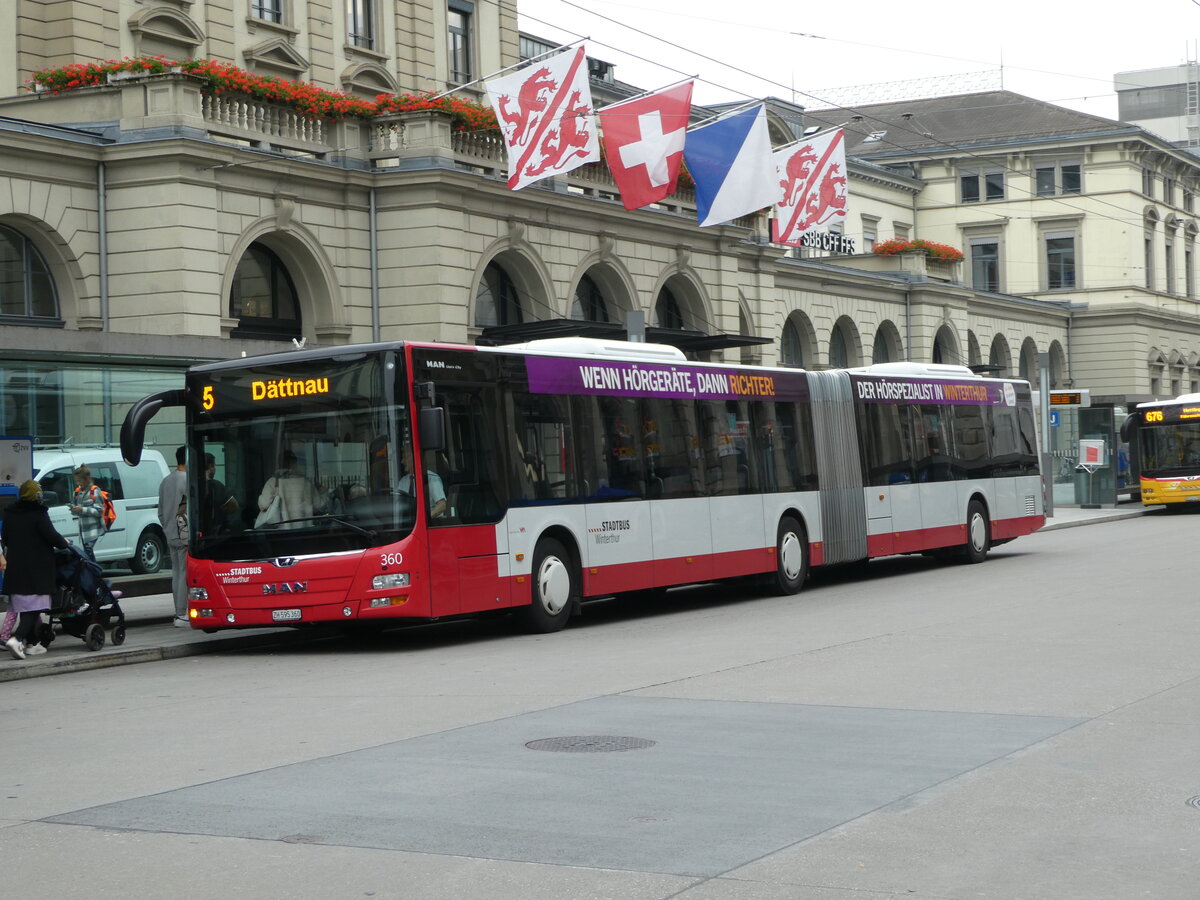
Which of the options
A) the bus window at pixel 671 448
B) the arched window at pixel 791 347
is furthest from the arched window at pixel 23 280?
the arched window at pixel 791 347

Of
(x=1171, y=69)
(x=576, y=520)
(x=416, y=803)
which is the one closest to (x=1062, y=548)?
(x=576, y=520)

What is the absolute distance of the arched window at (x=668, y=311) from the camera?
38.4m

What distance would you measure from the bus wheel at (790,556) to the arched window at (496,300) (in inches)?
475

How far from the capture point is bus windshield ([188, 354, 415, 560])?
50.9 feet

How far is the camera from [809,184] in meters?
31.0

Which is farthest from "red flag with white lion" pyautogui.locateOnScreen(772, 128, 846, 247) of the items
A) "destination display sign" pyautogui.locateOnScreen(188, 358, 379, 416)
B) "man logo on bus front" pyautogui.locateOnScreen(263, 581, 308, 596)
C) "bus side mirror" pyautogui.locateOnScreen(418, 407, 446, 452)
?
"man logo on bus front" pyautogui.locateOnScreen(263, 581, 308, 596)

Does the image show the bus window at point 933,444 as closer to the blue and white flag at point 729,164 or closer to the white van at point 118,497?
the blue and white flag at point 729,164

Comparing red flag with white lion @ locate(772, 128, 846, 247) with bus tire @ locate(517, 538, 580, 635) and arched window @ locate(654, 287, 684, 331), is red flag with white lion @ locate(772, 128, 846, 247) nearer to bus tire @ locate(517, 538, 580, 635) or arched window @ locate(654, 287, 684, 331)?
arched window @ locate(654, 287, 684, 331)

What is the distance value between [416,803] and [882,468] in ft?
55.6

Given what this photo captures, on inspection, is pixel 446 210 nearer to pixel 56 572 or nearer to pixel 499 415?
pixel 499 415

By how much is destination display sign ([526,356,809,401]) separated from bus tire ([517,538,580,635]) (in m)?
1.67

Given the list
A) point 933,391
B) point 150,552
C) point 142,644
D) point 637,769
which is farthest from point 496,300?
point 637,769

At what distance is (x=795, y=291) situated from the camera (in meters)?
48.2

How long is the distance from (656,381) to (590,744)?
399 inches
